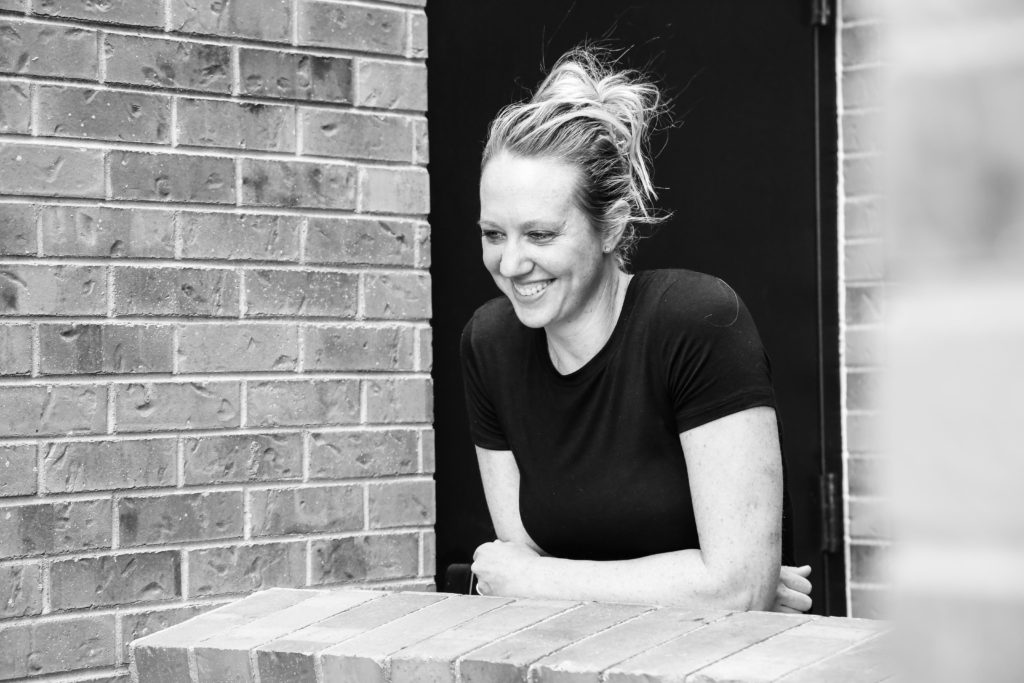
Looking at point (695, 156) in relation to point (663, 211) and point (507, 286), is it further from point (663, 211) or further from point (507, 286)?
point (507, 286)

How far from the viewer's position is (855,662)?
1.25m

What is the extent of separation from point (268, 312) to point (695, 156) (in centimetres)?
140

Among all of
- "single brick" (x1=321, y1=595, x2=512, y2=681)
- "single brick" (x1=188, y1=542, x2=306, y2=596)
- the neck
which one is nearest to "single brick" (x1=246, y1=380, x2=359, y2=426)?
"single brick" (x1=188, y1=542, x2=306, y2=596)

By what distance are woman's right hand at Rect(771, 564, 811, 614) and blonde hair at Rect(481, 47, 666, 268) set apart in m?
0.67

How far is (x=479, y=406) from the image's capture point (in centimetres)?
260

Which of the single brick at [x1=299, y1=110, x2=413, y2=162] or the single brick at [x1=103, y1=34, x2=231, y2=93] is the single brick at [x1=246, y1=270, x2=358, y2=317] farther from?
the single brick at [x1=103, y1=34, x2=231, y2=93]

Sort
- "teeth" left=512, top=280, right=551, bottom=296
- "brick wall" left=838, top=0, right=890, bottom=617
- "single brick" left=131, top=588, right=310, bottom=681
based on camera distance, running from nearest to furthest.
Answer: "single brick" left=131, top=588, right=310, bottom=681
"teeth" left=512, top=280, right=551, bottom=296
"brick wall" left=838, top=0, right=890, bottom=617

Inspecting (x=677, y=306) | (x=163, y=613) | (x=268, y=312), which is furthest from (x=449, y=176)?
(x=163, y=613)

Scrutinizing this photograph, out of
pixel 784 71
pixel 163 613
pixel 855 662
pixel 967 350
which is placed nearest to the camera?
pixel 967 350

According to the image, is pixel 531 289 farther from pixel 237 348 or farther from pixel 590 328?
pixel 237 348

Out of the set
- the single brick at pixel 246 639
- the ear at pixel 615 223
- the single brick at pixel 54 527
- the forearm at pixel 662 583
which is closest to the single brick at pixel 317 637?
the single brick at pixel 246 639

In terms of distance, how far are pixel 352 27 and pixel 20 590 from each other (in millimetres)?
1375

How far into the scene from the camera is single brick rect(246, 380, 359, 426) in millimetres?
2730

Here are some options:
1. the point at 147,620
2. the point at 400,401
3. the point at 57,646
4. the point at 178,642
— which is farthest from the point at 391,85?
the point at 178,642
